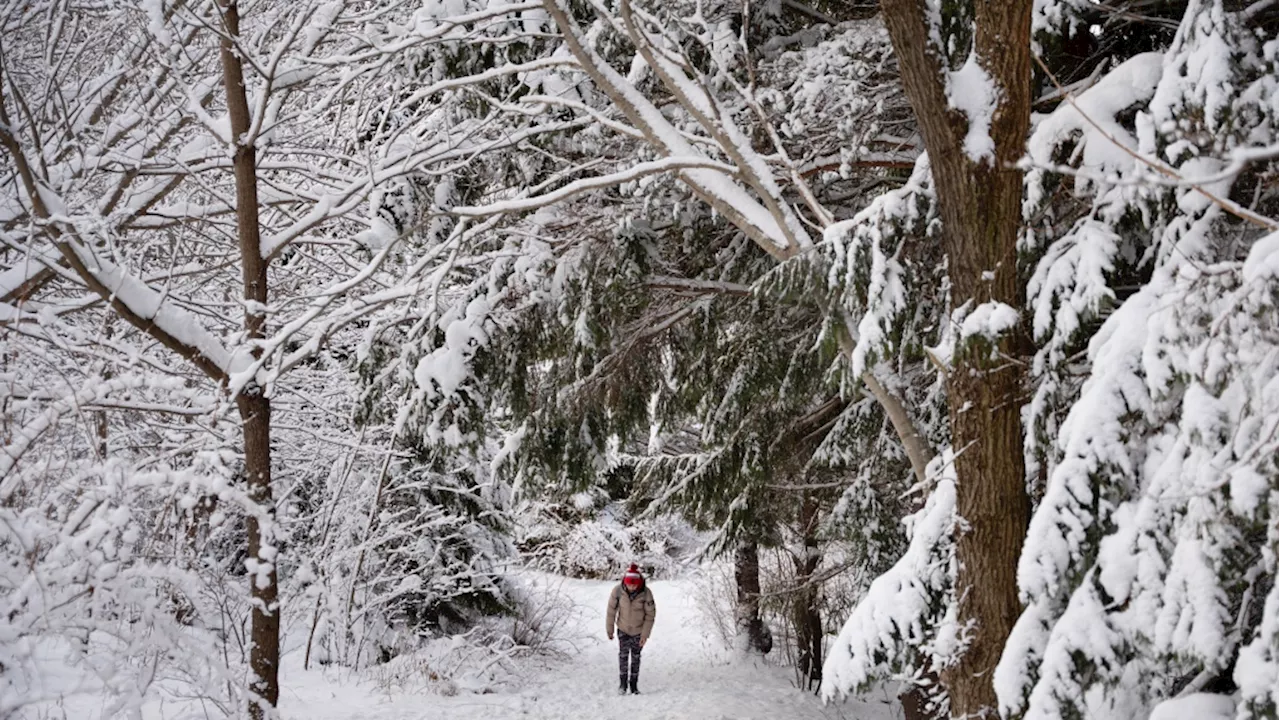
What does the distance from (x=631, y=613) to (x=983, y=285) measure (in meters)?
7.12

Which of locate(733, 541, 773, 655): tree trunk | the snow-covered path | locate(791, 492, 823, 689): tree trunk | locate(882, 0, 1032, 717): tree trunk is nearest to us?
locate(882, 0, 1032, 717): tree trunk

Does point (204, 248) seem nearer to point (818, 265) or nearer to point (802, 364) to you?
point (802, 364)

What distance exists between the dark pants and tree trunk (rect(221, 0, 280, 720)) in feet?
17.9

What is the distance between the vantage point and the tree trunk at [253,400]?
444 centimetres

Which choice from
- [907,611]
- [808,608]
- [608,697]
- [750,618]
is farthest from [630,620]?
[907,611]

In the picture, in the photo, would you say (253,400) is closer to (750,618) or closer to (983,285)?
(983,285)

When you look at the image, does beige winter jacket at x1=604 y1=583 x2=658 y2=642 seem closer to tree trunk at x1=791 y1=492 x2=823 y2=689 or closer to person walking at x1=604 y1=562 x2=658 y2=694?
person walking at x1=604 y1=562 x2=658 y2=694

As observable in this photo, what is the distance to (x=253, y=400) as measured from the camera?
180 inches

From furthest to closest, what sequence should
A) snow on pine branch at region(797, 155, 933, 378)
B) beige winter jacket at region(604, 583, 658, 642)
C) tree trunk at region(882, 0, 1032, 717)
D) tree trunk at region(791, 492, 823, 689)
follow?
1. beige winter jacket at region(604, 583, 658, 642)
2. tree trunk at region(791, 492, 823, 689)
3. snow on pine branch at region(797, 155, 933, 378)
4. tree trunk at region(882, 0, 1032, 717)

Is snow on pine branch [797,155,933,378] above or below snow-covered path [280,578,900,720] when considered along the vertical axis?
above

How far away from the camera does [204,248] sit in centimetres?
705

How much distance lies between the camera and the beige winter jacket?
31.7 feet

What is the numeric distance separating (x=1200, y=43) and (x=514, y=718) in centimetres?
726

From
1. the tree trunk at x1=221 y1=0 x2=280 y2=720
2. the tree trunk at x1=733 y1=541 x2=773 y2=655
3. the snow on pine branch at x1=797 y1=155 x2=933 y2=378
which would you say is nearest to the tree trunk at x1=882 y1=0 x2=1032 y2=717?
the snow on pine branch at x1=797 y1=155 x2=933 y2=378
